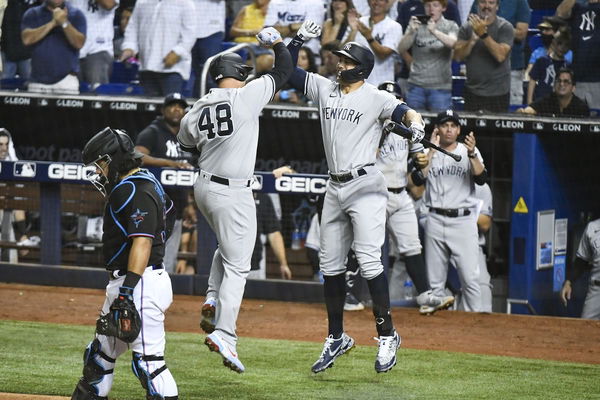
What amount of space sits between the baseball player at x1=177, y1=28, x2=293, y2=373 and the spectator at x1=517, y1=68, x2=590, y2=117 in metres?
4.16

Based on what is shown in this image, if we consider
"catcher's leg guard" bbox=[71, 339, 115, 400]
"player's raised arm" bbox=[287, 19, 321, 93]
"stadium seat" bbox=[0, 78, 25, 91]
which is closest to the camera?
"catcher's leg guard" bbox=[71, 339, 115, 400]

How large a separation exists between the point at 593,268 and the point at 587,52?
80.5 inches

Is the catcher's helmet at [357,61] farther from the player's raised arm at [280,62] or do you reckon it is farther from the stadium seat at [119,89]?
the stadium seat at [119,89]

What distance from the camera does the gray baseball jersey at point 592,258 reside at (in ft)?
33.0

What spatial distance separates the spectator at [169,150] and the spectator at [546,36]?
11.1 feet

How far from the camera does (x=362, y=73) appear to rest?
6582mm

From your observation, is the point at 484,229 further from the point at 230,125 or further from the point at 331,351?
the point at 230,125

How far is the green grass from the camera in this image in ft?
21.2

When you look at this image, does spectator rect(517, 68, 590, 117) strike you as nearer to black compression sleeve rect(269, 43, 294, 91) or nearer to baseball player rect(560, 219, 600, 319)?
baseball player rect(560, 219, 600, 319)

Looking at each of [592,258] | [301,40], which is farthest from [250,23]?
[301,40]

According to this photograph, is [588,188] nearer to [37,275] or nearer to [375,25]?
[375,25]

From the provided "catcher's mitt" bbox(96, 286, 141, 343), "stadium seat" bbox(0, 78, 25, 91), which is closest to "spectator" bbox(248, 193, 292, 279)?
"stadium seat" bbox(0, 78, 25, 91)

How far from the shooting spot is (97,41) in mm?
11438

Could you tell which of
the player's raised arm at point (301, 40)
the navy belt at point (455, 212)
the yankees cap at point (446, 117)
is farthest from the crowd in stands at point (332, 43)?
the player's raised arm at point (301, 40)
